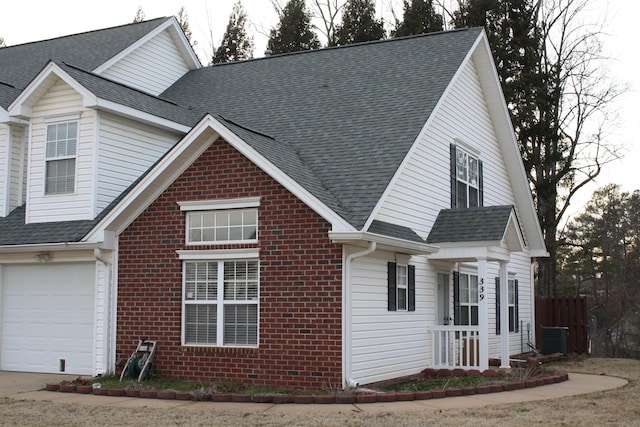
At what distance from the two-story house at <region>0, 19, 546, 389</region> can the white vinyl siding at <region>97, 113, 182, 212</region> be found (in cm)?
4

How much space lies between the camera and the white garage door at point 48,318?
15664 millimetres

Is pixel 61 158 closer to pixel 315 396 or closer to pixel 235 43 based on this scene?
pixel 315 396

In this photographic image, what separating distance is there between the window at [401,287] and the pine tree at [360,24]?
22.9 m

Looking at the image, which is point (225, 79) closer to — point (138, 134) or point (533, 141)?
point (138, 134)

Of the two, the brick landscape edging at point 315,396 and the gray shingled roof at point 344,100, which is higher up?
the gray shingled roof at point 344,100

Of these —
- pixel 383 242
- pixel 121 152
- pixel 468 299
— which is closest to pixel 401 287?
A: pixel 383 242

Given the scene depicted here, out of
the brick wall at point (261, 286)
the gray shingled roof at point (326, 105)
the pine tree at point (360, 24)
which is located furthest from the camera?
the pine tree at point (360, 24)

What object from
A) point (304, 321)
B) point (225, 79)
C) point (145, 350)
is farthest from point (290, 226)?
point (225, 79)

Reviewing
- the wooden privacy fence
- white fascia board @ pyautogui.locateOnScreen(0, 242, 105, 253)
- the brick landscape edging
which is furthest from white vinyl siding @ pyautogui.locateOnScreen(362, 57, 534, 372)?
white fascia board @ pyautogui.locateOnScreen(0, 242, 105, 253)

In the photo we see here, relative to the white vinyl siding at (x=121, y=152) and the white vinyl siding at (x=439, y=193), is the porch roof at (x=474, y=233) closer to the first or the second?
the white vinyl siding at (x=439, y=193)

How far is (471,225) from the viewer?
638 inches

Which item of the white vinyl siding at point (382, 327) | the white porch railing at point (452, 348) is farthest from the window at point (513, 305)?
the white vinyl siding at point (382, 327)

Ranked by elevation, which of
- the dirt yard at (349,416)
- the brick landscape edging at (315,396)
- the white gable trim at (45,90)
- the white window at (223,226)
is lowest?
the dirt yard at (349,416)

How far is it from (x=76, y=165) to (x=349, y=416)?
8.41 m
